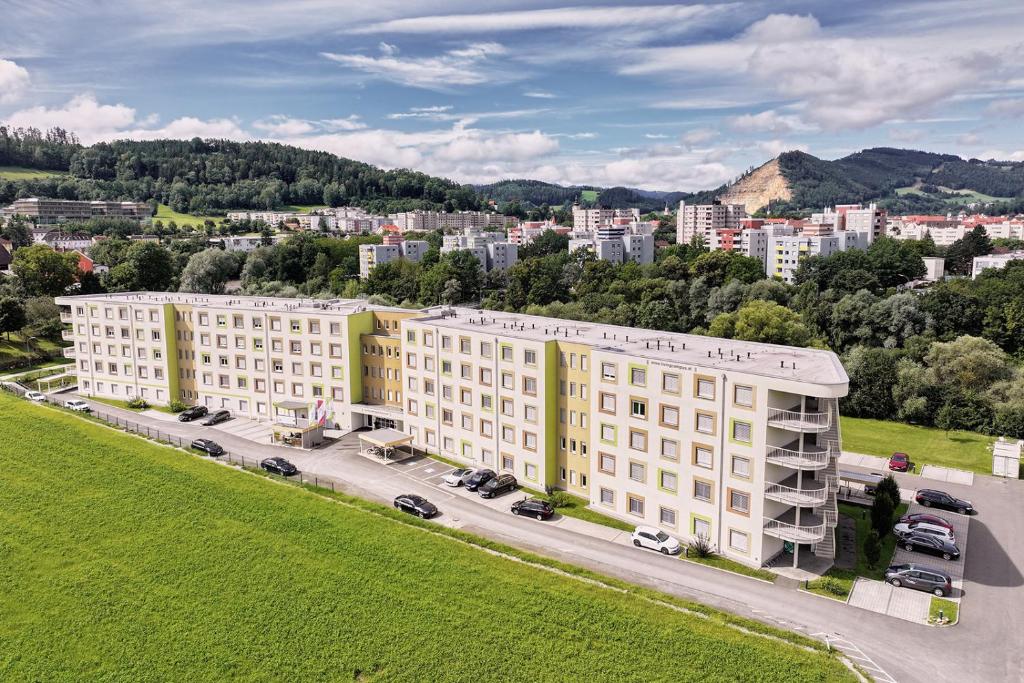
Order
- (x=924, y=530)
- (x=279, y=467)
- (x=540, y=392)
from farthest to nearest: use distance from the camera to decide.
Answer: (x=279, y=467)
(x=540, y=392)
(x=924, y=530)

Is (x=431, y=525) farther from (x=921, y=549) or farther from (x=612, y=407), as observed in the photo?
(x=921, y=549)

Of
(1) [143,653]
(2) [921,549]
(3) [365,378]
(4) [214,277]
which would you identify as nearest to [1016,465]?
(2) [921,549]

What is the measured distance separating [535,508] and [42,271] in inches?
3751

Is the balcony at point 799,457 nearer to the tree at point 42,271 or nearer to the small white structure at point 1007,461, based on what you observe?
the small white structure at point 1007,461

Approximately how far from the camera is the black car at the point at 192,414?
202 feet

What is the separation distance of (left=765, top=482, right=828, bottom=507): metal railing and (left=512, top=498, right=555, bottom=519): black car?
12700 millimetres

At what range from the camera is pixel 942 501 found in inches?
1727

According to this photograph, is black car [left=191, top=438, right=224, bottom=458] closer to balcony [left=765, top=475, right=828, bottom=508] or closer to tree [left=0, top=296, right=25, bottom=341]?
balcony [left=765, top=475, right=828, bottom=508]

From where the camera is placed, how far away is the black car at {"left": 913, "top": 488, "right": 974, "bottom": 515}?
1710 inches

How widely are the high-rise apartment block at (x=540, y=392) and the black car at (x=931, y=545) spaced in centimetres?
524

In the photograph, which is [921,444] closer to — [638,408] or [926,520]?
[926,520]

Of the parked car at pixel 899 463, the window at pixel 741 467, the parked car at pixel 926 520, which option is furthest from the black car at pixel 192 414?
the parked car at pixel 899 463

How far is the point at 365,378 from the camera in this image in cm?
5906

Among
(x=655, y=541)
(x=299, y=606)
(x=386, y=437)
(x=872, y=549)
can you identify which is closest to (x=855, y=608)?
(x=872, y=549)
